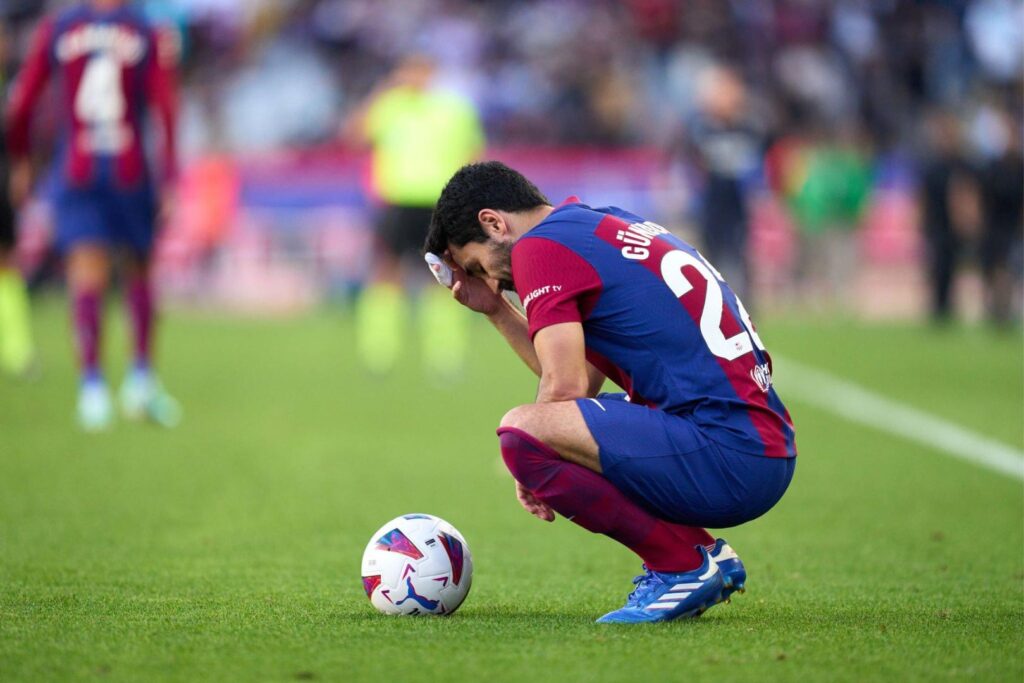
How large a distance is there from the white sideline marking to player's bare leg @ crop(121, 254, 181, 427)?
4.87 meters

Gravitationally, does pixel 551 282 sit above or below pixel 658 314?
above

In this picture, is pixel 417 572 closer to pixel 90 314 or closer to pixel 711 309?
pixel 711 309

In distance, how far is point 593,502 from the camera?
4.57 meters

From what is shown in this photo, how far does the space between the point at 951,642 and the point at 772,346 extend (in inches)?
508

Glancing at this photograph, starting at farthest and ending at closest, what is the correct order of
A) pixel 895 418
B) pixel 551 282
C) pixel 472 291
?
pixel 895 418 < pixel 472 291 < pixel 551 282

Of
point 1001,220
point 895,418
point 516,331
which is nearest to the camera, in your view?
point 516,331

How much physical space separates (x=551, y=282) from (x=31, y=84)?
20.0 feet

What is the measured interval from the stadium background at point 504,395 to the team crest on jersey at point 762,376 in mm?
719

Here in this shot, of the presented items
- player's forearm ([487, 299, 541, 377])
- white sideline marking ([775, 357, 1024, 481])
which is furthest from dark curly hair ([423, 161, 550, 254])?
white sideline marking ([775, 357, 1024, 481])

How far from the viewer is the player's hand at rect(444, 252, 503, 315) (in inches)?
196

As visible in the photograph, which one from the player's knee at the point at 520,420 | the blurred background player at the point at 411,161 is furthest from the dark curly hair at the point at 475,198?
the blurred background player at the point at 411,161

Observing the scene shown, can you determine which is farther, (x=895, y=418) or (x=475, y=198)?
(x=895, y=418)

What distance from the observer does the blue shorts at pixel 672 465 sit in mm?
4531

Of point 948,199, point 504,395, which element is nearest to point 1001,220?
point 948,199
